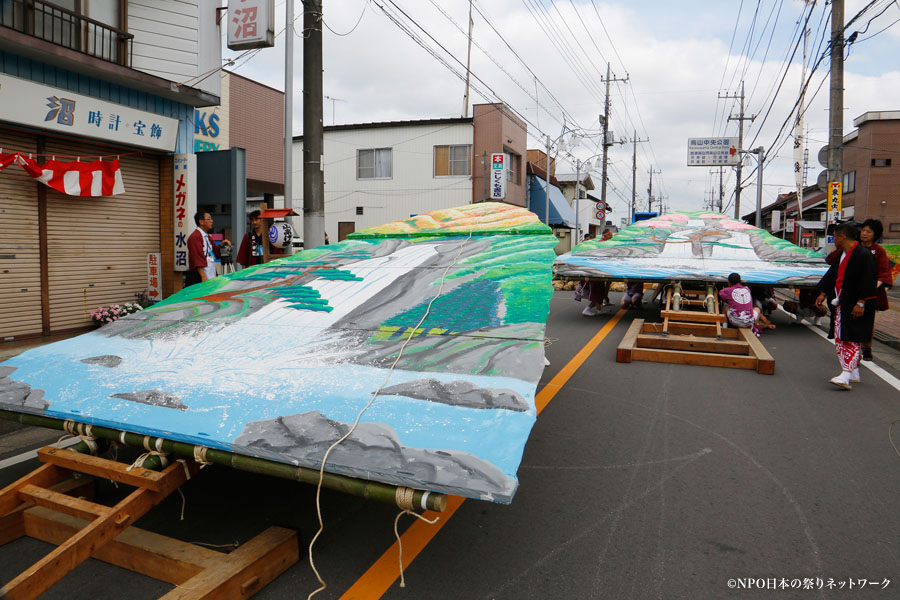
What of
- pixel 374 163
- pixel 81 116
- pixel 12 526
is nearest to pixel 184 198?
pixel 81 116

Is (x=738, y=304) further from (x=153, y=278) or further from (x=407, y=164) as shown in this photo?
(x=407, y=164)

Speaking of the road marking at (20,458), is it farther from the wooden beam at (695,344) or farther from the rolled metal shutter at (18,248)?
the wooden beam at (695,344)

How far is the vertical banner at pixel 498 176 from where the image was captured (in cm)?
2634

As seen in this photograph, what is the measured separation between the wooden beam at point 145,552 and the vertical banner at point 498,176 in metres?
24.9

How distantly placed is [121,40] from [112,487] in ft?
29.3

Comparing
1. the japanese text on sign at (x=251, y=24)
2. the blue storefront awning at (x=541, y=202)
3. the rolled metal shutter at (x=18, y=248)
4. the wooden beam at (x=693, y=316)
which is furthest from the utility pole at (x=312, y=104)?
the blue storefront awning at (x=541, y=202)

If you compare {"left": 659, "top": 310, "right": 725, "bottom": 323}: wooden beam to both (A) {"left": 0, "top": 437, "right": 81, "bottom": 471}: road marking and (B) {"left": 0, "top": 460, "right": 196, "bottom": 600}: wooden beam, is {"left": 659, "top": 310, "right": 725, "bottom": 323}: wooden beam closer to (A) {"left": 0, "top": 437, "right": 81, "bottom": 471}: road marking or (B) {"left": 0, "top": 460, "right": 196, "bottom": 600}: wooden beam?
(A) {"left": 0, "top": 437, "right": 81, "bottom": 471}: road marking

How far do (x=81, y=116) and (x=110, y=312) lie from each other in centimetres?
316

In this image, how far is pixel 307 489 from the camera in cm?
362

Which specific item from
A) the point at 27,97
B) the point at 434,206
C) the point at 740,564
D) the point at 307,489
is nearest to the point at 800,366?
the point at 740,564

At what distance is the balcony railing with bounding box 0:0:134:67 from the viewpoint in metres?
8.16

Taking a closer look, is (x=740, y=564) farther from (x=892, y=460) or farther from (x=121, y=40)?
(x=121, y=40)

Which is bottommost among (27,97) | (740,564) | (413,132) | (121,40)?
(740,564)

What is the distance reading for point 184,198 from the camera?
34.1ft
